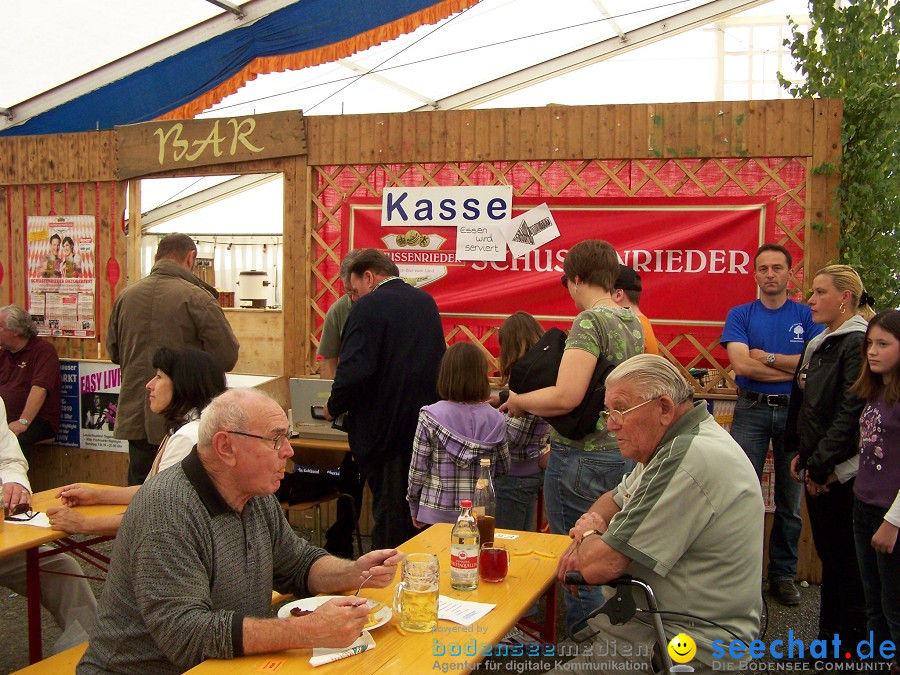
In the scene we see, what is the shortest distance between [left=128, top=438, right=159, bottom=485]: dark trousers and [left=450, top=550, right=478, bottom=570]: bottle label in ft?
7.70

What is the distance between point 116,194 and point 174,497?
15.0 feet

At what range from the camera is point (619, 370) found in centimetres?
209

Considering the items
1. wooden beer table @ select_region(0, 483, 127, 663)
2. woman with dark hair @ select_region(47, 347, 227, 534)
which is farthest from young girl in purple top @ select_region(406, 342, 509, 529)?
wooden beer table @ select_region(0, 483, 127, 663)

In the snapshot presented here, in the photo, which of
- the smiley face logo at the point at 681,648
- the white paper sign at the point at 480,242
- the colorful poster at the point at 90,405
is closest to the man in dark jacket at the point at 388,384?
the white paper sign at the point at 480,242

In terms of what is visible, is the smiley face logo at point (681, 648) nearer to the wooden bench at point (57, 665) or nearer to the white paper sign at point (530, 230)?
the wooden bench at point (57, 665)

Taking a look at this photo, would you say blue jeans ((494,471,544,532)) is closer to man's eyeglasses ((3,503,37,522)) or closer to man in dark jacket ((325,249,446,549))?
man in dark jacket ((325,249,446,549))

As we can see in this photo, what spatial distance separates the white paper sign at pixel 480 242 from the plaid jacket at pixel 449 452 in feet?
6.16

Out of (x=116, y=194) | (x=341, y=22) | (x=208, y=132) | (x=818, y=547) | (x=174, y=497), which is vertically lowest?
(x=818, y=547)

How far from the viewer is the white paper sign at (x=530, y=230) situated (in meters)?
4.85

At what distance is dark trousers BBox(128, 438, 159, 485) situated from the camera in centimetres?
397

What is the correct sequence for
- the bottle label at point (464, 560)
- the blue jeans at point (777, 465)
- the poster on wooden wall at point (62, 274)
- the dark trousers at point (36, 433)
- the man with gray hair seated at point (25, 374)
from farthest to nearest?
the poster on wooden wall at point (62, 274) < the dark trousers at point (36, 433) < the man with gray hair seated at point (25, 374) < the blue jeans at point (777, 465) < the bottle label at point (464, 560)

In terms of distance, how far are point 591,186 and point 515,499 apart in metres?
2.10

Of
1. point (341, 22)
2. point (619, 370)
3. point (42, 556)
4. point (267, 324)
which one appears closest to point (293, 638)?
point (619, 370)

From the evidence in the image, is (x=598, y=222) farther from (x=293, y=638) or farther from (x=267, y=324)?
(x=267, y=324)
